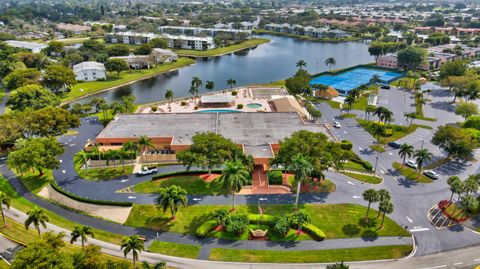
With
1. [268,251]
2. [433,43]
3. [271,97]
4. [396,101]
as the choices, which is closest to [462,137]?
[396,101]

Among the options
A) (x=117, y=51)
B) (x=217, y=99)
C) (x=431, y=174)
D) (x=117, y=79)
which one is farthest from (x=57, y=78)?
(x=431, y=174)

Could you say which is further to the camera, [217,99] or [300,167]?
[217,99]

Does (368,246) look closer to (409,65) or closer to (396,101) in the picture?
(396,101)

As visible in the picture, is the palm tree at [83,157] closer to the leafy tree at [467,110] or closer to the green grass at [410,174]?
the green grass at [410,174]

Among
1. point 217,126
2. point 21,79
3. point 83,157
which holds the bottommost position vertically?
point 83,157

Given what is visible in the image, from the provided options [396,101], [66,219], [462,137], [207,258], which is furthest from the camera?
[396,101]

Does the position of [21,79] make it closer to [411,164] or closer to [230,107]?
[230,107]
